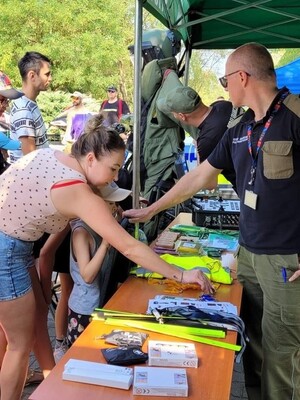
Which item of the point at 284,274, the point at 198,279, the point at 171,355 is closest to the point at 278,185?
the point at 284,274

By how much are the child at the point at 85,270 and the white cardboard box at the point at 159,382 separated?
642 millimetres

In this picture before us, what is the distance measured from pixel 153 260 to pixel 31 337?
0.64 m

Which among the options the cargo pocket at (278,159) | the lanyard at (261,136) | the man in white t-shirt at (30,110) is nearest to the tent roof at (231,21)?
the man in white t-shirt at (30,110)

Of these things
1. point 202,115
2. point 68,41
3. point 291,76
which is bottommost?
point 202,115

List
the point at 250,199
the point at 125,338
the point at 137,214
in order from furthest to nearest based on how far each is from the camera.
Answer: the point at 137,214
the point at 250,199
the point at 125,338

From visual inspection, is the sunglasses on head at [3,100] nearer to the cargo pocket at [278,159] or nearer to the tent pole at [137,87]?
the tent pole at [137,87]

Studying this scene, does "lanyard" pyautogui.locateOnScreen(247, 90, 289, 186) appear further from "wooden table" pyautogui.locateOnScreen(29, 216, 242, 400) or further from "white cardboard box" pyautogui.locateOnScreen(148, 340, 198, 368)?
"white cardboard box" pyautogui.locateOnScreen(148, 340, 198, 368)

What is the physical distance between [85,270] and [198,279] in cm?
47

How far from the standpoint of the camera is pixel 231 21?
452 cm

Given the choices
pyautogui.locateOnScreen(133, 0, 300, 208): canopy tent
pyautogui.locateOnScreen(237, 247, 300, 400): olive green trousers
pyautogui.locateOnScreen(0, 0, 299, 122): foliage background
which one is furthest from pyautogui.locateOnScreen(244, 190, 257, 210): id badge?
pyautogui.locateOnScreen(0, 0, 299, 122): foliage background

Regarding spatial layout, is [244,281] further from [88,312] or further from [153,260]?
[88,312]

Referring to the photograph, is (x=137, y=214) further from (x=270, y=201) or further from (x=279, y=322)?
(x=279, y=322)

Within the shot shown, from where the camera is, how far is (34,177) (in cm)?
175

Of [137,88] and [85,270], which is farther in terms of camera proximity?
[137,88]
